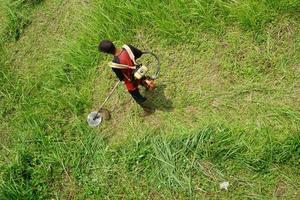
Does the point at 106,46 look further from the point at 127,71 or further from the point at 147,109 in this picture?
the point at 147,109

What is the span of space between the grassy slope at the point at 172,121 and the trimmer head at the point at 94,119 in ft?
0.29

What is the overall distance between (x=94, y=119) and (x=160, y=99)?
2.79ft

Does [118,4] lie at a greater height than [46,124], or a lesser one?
greater

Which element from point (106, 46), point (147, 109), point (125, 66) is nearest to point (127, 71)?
point (125, 66)

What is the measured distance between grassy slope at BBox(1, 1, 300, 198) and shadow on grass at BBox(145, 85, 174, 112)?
1 cm

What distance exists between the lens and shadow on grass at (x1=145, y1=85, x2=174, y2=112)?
525 cm

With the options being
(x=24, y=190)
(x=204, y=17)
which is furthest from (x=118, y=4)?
(x=24, y=190)

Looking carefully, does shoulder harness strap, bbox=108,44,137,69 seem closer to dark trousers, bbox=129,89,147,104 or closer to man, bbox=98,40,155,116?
man, bbox=98,40,155,116

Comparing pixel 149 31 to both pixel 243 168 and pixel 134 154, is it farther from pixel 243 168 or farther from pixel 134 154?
pixel 243 168

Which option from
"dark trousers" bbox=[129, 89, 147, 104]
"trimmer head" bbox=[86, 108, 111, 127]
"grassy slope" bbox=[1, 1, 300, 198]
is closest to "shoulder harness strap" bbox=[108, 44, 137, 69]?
"dark trousers" bbox=[129, 89, 147, 104]

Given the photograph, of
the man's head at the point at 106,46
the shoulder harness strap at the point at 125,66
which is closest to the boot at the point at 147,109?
the shoulder harness strap at the point at 125,66

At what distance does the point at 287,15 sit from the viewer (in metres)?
5.38

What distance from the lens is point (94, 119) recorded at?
5348mm

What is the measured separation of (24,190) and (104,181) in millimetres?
938
